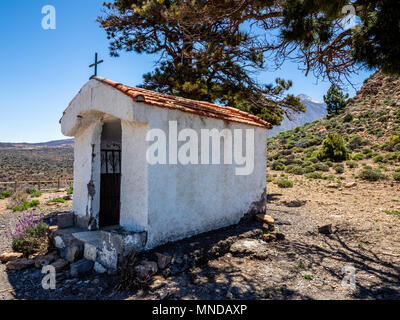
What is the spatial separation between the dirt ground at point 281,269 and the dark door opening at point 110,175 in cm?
182

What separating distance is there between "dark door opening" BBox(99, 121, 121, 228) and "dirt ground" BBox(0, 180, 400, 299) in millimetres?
1824

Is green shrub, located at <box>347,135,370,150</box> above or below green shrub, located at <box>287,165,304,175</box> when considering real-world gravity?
above

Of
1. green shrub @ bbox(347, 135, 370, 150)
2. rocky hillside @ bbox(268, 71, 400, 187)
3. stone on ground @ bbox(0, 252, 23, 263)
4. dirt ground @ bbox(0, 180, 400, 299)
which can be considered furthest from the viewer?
green shrub @ bbox(347, 135, 370, 150)

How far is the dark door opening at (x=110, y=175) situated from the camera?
5.80m

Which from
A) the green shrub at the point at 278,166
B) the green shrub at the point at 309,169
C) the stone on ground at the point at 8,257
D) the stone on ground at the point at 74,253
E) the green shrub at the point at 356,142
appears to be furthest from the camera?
the green shrub at the point at 356,142

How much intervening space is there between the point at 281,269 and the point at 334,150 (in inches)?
687

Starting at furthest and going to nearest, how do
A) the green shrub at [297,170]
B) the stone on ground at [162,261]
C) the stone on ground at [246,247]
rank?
the green shrub at [297,170]
the stone on ground at [246,247]
the stone on ground at [162,261]

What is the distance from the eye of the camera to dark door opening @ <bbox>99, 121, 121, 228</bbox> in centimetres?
580

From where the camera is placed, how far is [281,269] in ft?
14.6

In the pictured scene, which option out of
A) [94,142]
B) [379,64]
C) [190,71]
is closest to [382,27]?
[379,64]

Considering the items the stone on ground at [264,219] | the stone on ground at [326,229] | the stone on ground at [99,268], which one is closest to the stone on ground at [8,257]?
the stone on ground at [99,268]

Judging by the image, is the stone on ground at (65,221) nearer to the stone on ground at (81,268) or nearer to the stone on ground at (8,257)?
the stone on ground at (8,257)

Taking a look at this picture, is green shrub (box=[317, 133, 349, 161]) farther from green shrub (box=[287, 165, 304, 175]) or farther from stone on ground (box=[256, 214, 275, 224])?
stone on ground (box=[256, 214, 275, 224])

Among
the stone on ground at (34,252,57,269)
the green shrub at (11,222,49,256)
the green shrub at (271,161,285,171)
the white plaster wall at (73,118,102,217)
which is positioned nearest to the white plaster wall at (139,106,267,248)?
the white plaster wall at (73,118,102,217)
